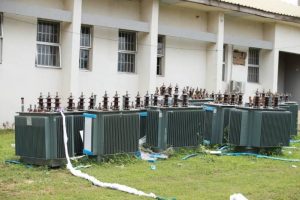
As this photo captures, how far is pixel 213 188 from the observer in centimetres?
709

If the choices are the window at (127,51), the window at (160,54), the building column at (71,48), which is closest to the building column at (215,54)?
Answer: the window at (160,54)

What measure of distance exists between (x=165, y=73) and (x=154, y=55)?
4.76 feet

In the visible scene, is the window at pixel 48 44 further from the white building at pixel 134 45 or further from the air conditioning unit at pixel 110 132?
the air conditioning unit at pixel 110 132

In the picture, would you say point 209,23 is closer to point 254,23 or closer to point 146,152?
point 254,23

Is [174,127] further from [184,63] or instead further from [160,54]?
[184,63]

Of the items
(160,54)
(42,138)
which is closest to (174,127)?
(42,138)

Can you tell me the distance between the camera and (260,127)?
398 inches

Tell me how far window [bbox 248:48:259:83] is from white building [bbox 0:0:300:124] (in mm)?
45

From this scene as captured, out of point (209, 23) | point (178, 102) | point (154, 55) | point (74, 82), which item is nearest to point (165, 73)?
point (154, 55)

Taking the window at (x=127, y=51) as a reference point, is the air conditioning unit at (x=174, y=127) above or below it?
below

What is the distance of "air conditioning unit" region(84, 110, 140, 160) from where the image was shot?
8.45m

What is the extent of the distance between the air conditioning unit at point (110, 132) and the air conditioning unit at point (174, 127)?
827mm

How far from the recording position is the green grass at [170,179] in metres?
6.56

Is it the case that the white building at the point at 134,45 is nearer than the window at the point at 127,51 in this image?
Yes
